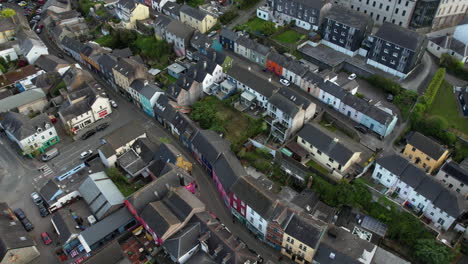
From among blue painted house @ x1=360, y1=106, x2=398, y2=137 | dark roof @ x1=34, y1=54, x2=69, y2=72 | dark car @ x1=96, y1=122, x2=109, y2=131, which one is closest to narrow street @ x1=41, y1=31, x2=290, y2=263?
dark car @ x1=96, y1=122, x2=109, y2=131

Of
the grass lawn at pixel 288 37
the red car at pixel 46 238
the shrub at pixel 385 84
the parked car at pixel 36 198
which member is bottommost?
the red car at pixel 46 238

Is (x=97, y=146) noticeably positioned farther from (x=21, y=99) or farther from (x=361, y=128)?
(x=361, y=128)

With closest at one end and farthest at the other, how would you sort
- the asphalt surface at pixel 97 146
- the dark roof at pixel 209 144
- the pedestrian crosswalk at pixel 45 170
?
the asphalt surface at pixel 97 146
the dark roof at pixel 209 144
the pedestrian crosswalk at pixel 45 170

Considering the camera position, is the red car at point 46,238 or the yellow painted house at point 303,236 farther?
the red car at point 46,238

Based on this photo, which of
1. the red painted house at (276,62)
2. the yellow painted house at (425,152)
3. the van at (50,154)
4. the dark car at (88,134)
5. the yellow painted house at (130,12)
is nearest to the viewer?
the yellow painted house at (425,152)

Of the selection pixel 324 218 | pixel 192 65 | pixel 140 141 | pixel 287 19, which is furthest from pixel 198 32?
pixel 324 218

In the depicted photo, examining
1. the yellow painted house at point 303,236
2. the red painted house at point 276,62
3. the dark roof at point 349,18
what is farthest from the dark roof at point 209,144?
the dark roof at point 349,18

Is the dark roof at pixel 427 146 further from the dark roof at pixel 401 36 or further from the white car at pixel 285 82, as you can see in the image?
the white car at pixel 285 82
